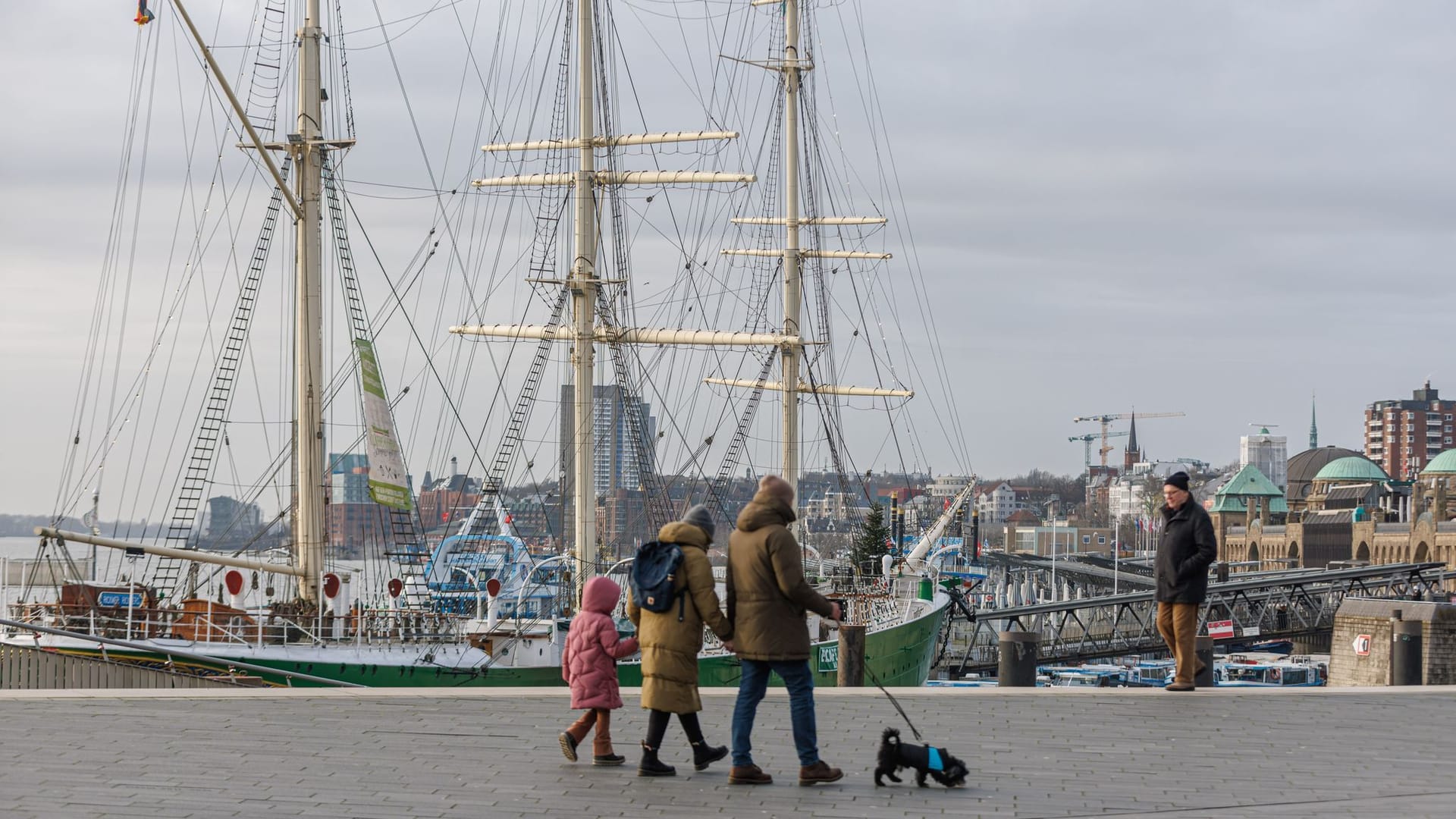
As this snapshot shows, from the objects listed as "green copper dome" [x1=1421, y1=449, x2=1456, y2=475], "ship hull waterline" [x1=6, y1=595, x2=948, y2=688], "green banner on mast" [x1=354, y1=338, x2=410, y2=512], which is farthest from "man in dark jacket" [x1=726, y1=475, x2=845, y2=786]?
"green copper dome" [x1=1421, y1=449, x2=1456, y2=475]

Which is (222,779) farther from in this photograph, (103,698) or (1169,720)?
(1169,720)

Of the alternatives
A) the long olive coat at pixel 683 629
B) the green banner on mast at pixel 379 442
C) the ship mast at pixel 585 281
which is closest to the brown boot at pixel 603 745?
the long olive coat at pixel 683 629

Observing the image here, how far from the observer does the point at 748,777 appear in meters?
9.96

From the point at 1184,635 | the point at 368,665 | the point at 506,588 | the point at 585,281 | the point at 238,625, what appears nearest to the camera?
the point at 1184,635

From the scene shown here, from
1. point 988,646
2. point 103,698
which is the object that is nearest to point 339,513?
point 988,646

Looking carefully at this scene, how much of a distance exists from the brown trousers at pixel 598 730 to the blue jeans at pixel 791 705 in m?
1.02

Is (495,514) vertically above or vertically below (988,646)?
above

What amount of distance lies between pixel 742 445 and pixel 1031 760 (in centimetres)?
4739

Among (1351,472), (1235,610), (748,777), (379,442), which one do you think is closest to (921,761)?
(748,777)

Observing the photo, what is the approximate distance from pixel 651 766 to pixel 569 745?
62 cm

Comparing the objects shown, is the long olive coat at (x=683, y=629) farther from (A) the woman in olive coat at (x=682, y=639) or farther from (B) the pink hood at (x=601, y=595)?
(B) the pink hood at (x=601, y=595)

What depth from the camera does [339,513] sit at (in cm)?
8912

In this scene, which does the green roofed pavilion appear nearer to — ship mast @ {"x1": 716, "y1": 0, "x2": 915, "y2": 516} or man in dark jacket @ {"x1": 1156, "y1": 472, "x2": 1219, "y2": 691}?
ship mast @ {"x1": 716, "y1": 0, "x2": 915, "y2": 516}

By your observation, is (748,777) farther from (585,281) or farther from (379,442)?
(585,281)
